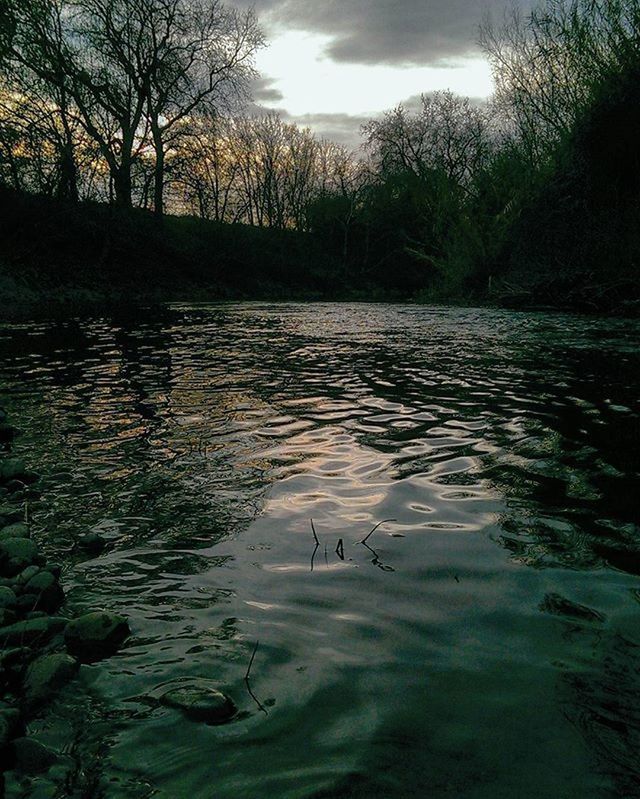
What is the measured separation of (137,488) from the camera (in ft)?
13.2

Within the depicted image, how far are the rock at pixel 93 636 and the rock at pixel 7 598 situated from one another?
1.18ft

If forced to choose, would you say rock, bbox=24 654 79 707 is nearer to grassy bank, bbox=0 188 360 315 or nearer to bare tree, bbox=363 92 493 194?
grassy bank, bbox=0 188 360 315

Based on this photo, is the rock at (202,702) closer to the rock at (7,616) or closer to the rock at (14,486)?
the rock at (7,616)

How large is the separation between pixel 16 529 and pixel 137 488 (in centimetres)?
98

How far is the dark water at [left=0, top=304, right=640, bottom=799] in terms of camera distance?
1.68 m

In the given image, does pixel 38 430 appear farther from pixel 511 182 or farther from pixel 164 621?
pixel 511 182

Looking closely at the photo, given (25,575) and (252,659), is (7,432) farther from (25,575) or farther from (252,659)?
(252,659)

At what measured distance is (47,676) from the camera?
202 cm

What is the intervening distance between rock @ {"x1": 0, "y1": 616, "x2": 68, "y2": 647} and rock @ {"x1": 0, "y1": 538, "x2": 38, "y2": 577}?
0.49 m

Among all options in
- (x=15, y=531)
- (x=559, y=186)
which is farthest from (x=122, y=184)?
(x=15, y=531)

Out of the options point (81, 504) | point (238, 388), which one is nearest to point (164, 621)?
point (81, 504)

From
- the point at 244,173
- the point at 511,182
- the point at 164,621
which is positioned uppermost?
the point at 244,173

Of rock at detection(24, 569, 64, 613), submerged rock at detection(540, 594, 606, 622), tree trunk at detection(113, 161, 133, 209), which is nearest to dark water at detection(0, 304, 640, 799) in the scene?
submerged rock at detection(540, 594, 606, 622)

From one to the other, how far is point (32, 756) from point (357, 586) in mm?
1414
